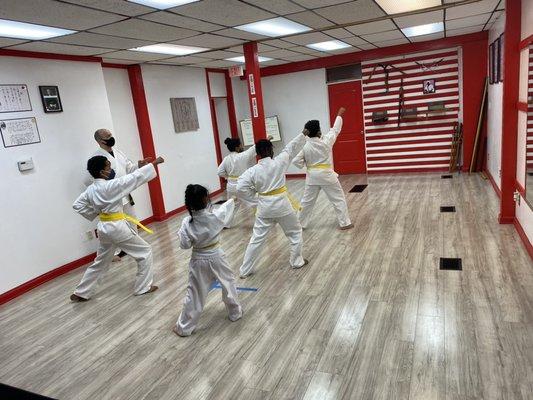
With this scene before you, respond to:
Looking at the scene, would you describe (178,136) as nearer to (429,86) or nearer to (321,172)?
(321,172)

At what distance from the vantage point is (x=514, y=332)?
2.63 m

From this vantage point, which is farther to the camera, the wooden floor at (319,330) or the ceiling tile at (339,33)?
the ceiling tile at (339,33)

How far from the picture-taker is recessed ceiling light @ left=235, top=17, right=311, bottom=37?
4598 mm

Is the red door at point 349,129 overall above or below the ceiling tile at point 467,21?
below

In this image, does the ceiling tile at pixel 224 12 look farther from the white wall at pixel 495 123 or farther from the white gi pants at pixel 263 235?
the white wall at pixel 495 123

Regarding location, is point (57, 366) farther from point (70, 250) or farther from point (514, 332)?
point (514, 332)

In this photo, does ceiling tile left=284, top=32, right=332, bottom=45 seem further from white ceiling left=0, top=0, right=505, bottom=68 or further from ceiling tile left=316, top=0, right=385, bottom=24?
ceiling tile left=316, top=0, right=385, bottom=24

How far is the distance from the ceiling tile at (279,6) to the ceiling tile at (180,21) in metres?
0.72

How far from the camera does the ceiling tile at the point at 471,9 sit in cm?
488

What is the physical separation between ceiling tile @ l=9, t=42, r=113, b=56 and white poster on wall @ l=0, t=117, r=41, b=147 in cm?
79

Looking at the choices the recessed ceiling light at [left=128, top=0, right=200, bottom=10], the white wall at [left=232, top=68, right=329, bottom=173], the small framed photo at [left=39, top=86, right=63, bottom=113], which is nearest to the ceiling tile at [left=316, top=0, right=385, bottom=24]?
the recessed ceiling light at [left=128, top=0, right=200, bottom=10]

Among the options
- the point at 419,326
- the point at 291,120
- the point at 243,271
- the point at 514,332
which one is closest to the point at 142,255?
the point at 243,271

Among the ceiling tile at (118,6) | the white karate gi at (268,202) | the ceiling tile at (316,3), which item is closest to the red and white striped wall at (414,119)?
the ceiling tile at (316,3)

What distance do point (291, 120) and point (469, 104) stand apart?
3745 mm
